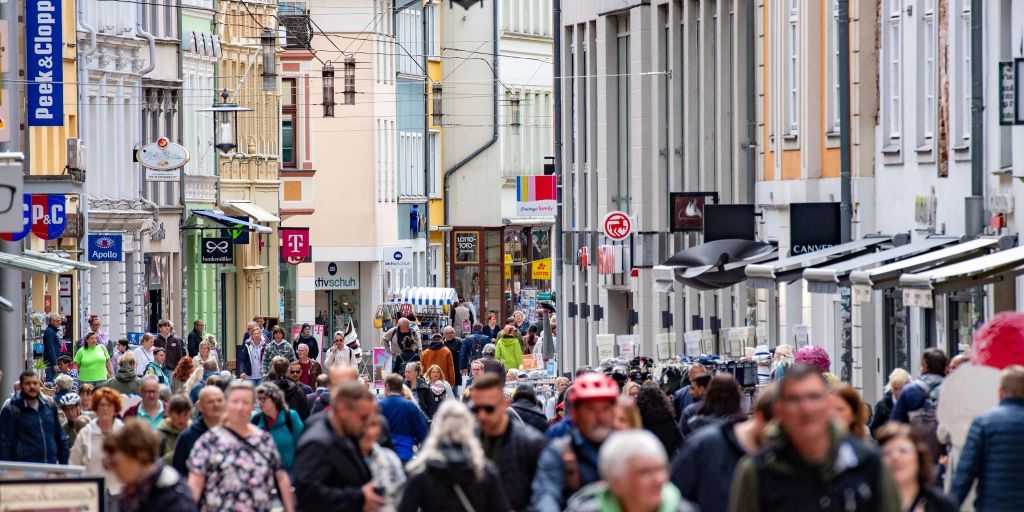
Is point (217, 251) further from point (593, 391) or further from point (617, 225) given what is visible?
point (593, 391)

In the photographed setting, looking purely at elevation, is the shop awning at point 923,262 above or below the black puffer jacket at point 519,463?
above

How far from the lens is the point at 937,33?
1182 inches

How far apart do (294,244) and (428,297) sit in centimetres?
995

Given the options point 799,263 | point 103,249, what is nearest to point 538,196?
point 103,249

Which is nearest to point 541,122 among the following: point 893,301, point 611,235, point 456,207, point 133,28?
point 456,207

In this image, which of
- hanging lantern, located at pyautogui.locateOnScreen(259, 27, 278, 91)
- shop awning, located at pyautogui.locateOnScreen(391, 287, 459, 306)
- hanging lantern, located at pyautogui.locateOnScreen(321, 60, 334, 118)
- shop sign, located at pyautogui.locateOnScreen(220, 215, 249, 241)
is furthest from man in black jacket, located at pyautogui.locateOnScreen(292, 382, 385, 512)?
shop awning, located at pyautogui.locateOnScreen(391, 287, 459, 306)

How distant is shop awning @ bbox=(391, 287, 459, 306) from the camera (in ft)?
251

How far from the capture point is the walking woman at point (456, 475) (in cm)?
1214

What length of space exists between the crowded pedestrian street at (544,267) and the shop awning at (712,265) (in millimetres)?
63

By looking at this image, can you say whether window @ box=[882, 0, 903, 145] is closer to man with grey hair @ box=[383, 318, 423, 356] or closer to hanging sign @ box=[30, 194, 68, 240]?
hanging sign @ box=[30, 194, 68, 240]

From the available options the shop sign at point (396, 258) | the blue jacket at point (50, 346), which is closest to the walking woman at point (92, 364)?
the blue jacket at point (50, 346)

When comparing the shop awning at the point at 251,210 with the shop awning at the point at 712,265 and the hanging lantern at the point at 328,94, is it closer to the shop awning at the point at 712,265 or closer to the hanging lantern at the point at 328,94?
the hanging lantern at the point at 328,94

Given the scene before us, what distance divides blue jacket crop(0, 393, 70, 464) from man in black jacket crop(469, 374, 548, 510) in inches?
349

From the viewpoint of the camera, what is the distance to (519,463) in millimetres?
12961
